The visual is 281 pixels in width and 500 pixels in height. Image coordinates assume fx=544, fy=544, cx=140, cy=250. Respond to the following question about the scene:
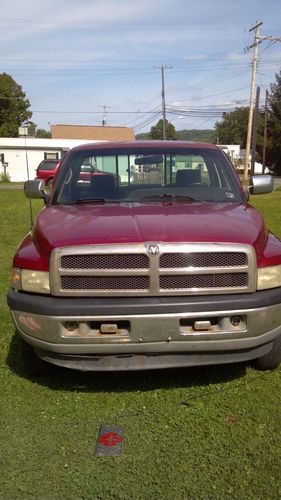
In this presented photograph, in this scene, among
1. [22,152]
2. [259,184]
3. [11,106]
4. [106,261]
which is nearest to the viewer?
[106,261]

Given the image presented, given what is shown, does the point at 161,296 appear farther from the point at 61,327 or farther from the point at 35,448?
the point at 35,448

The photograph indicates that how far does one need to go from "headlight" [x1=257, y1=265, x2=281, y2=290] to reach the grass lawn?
2.54 feet

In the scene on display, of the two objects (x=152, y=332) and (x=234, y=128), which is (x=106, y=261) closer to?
(x=152, y=332)

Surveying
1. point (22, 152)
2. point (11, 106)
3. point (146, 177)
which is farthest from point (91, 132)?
point (146, 177)

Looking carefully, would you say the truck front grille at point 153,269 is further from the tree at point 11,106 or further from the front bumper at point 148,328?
the tree at point 11,106

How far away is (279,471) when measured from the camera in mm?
2826

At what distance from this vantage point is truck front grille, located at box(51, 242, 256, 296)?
332cm

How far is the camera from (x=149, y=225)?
351 cm

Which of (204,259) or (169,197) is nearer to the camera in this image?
(204,259)

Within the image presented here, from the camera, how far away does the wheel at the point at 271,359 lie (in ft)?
12.7

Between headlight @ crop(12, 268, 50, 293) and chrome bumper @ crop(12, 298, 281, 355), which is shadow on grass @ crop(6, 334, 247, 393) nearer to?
chrome bumper @ crop(12, 298, 281, 355)

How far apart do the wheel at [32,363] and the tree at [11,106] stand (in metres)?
75.0

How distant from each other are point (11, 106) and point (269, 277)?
3128 inches

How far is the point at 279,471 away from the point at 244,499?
315 millimetres
